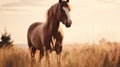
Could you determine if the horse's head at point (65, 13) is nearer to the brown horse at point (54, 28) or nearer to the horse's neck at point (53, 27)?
the brown horse at point (54, 28)

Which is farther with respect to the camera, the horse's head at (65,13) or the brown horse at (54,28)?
the brown horse at (54,28)

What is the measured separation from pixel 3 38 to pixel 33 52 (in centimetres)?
359

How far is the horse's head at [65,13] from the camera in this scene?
5724 millimetres

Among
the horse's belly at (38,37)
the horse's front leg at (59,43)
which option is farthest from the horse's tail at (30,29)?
the horse's front leg at (59,43)

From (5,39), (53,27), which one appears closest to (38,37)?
(53,27)

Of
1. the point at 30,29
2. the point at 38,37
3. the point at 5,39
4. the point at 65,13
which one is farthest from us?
the point at 5,39

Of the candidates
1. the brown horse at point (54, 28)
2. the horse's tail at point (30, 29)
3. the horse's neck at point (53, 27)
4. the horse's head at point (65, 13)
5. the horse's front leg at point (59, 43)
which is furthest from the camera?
the horse's tail at point (30, 29)

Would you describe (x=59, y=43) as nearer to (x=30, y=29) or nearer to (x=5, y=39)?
(x=30, y=29)

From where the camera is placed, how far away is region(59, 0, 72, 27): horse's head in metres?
5.72

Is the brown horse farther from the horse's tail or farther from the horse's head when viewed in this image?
the horse's tail

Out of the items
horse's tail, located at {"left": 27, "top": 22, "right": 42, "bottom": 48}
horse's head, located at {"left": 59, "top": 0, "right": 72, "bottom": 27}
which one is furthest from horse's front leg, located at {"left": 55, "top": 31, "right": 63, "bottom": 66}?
horse's tail, located at {"left": 27, "top": 22, "right": 42, "bottom": 48}

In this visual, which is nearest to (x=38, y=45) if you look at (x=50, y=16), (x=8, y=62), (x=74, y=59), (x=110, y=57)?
(x=50, y=16)

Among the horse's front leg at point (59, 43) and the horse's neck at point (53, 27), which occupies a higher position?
the horse's neck at point (53, 27)

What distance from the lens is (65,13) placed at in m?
5.84
